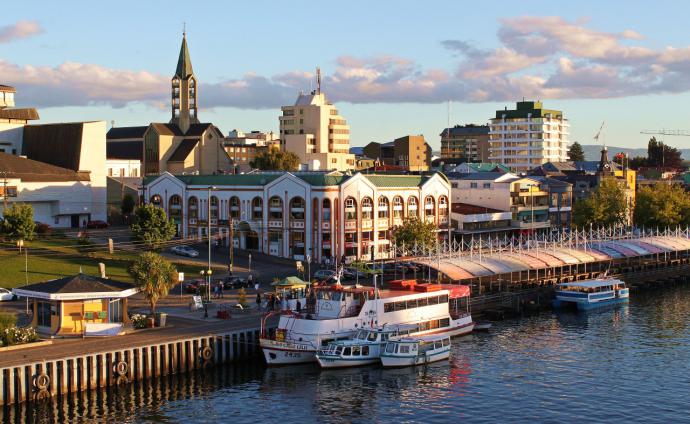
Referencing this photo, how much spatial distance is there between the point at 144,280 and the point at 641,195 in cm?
12259

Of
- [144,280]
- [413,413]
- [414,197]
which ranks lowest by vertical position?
[413,413]

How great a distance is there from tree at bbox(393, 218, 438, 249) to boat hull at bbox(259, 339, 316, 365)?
48.8 meters

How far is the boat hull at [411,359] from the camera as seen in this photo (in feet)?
243

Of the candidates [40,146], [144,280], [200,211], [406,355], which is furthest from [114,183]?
[406,355]

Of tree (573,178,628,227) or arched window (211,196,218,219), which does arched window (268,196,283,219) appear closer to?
arched window (211,196,218,219)

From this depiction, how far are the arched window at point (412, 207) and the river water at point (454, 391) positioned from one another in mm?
52756

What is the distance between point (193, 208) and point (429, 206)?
36494mm

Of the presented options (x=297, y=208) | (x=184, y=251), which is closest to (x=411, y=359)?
(x=184, y=251)

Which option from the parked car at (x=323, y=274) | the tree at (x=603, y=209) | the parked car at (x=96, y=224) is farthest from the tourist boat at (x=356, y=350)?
the tree at (x=603, y=209)

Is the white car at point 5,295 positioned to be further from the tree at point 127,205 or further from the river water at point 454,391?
the tree at point 127,205

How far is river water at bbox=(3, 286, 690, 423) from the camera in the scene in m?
61.0

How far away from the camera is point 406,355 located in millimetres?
74625

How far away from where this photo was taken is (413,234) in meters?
123

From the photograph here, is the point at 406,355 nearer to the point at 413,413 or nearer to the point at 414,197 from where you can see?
the point at 413,413
